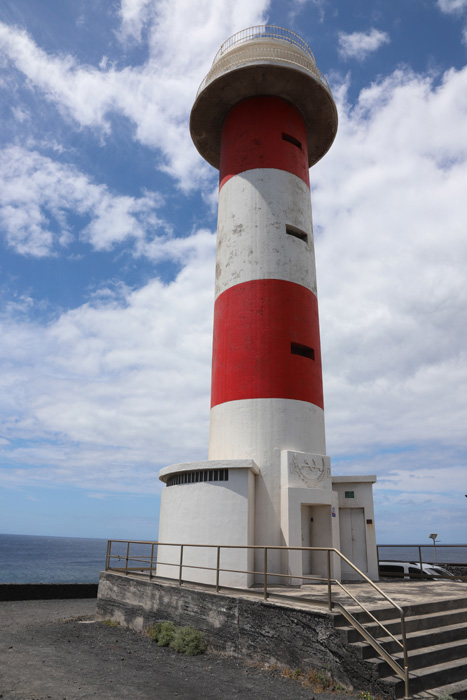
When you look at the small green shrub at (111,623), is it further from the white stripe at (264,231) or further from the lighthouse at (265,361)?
the white stripe at (264,231)

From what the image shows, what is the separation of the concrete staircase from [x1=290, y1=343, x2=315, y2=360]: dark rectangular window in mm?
6796

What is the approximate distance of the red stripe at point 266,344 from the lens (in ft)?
43.1

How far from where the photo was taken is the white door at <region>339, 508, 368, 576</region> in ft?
44.5

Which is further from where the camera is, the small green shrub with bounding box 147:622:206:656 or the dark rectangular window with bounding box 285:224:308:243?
the dark rectangular window with bounding box 285:224:308:243

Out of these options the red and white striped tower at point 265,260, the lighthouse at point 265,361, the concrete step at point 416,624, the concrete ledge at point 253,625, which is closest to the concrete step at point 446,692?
the concrete ledge at point 253,625

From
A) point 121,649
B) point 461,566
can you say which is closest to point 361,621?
point 121,649

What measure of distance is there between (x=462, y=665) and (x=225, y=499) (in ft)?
18.5

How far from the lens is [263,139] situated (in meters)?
15.4

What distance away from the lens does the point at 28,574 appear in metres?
56.9

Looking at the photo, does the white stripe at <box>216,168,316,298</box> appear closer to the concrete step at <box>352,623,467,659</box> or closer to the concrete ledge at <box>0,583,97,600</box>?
the concrete step at <box>352,623,467,659</box>

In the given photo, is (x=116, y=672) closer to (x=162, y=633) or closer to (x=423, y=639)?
(x=162, y=633)

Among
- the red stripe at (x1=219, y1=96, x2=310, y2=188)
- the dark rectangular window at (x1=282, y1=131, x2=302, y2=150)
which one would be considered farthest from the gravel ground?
the dark rectangular window at (x1=282, y1=131, x2=302, y2=150)

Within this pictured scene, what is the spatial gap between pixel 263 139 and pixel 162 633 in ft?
44.7

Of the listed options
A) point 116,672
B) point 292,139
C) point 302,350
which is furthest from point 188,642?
point 292,139
